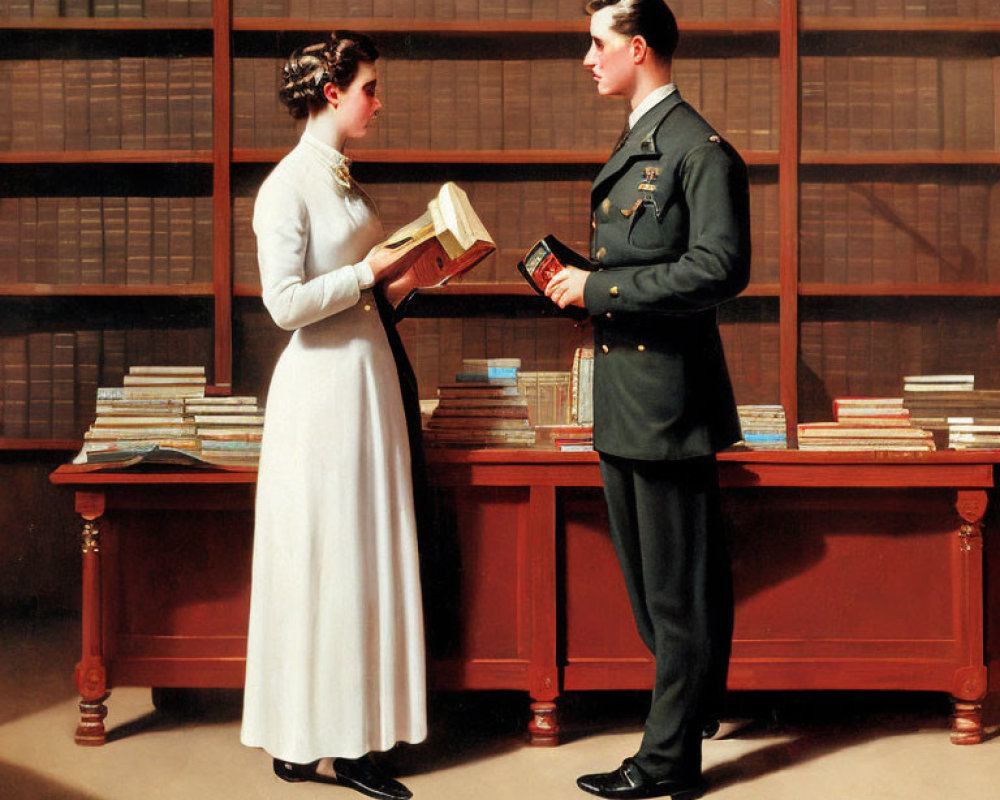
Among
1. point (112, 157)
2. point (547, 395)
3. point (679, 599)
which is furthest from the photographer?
point (112, 157)

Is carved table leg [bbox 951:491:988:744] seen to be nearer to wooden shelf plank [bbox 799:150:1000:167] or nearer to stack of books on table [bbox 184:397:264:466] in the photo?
wooden shelf plank [bbox 799:150:1000:167]

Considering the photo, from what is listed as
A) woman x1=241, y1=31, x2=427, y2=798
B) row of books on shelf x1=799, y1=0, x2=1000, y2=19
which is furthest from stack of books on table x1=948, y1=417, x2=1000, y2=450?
row of books on shelf x1=799, y1=0, x2=1000, y2=19

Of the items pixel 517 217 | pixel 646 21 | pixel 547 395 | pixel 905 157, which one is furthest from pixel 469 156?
pixel 905 157

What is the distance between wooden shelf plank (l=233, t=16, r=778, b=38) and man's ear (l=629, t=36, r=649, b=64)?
1364 mm

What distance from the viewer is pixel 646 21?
2.25m

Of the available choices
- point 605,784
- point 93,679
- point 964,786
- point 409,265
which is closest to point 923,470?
point 964,786

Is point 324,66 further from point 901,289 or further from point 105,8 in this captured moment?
point 901,289

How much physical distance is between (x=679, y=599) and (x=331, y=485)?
814 mm

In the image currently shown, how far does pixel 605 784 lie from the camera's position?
2.39m

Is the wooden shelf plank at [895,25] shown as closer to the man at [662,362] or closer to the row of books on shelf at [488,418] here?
the man at [662,362]

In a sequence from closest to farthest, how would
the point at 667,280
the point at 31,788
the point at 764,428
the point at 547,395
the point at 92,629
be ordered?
the point at 667,280
the point at 31,788
the point at 92,629
the point at 764,428
the point at 547,395

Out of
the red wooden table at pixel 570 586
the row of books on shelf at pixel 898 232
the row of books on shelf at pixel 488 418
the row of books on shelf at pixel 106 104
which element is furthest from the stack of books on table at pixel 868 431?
the row of books on shelf at pixel 106 104

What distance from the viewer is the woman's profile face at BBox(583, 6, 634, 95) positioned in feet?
7.42

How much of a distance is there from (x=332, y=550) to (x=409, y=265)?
0.68m
